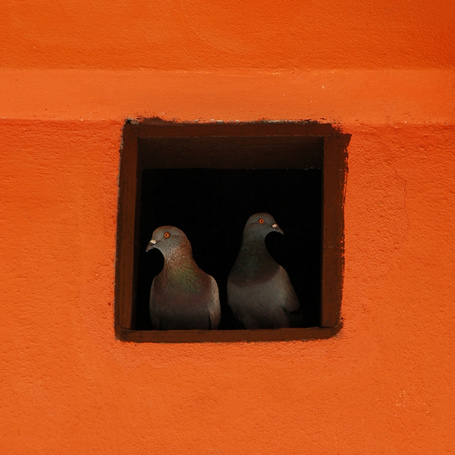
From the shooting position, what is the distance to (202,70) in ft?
8.68

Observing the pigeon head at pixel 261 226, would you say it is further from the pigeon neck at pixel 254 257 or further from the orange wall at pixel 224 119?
the orange wall at pixel 224 119

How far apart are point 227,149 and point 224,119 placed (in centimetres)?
23

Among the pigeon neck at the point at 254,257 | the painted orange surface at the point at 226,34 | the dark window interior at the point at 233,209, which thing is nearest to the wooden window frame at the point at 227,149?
the painted orange surface at the point at 226,34

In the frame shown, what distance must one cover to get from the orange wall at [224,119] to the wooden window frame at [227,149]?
3 centimetres

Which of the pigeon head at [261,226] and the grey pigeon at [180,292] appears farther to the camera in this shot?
the pigeon head at [261,226]

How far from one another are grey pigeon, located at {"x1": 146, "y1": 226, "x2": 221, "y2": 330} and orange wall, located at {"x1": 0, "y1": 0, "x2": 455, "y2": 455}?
40 centimetres

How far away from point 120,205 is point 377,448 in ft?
3.86

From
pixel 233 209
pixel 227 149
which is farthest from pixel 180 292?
pixel 233 209

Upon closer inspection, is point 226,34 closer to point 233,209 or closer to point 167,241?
point 167,241

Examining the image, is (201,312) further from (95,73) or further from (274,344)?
(95,73)

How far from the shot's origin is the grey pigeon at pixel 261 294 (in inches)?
118

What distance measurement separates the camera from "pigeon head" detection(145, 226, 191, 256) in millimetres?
2994

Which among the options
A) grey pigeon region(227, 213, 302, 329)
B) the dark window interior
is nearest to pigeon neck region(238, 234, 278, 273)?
grey pigeon region(227, 213, 302, 329)

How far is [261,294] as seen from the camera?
298cm
